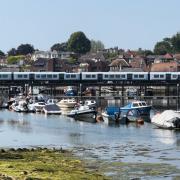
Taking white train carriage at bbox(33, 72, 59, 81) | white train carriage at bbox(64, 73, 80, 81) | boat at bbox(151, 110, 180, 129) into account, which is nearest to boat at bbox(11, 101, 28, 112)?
white train carriage at bbox(33, 72, 59, 81)

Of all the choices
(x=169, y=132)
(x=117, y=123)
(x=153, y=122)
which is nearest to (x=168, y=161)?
(x=169, y=132)

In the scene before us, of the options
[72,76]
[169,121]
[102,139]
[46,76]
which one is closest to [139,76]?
[72,76]

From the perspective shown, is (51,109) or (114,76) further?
(114,76)

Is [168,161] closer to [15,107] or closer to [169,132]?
[169,132]

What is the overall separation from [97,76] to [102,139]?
96481 mm

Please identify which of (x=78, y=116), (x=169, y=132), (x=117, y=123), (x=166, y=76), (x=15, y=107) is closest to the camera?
(x=169, y=132)

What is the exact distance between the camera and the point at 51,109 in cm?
10606

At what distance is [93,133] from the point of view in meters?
66.9

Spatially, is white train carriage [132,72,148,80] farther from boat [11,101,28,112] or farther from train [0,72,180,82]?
boat [11,101,28,112]

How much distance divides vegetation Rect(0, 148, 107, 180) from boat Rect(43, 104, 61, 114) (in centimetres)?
5957

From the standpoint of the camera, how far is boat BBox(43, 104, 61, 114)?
10538cm

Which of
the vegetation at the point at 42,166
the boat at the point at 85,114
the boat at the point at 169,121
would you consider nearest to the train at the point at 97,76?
the boat at the point at 85,114

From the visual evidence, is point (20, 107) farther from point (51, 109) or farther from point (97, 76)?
point (97, 76)

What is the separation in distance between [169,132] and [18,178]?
36.3 m
